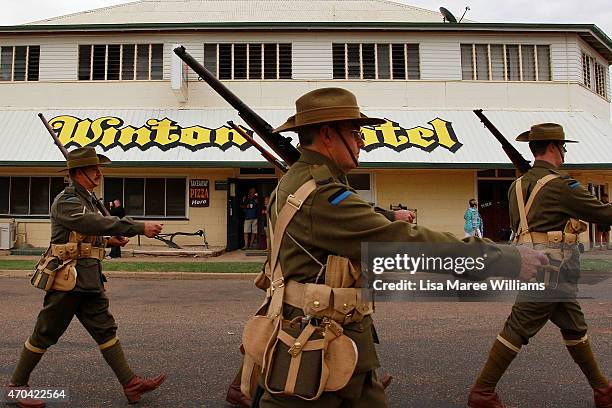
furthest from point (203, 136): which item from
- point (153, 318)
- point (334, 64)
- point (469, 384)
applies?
point (469, 384)

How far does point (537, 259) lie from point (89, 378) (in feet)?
13.0

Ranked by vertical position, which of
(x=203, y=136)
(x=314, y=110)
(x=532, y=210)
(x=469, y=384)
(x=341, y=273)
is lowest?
(x=469, y=384)

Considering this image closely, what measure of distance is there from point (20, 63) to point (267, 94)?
8.93 meters

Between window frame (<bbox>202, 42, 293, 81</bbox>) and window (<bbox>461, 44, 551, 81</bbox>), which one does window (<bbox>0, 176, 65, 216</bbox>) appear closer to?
window frame (<bbox>202, 42, 293, 81</bbox>)

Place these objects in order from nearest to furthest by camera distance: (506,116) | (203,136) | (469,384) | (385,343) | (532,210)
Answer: (532,210)
(469,384)
(385,343)
(203,136)
(506,116)

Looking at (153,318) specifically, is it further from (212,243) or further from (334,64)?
(334,64)

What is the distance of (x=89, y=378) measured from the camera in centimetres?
424

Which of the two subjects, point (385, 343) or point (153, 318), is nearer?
point (385, 343)

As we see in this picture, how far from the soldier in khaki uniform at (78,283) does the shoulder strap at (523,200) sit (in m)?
2.71

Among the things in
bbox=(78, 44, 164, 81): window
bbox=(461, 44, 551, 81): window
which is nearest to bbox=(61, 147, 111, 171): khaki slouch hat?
bbox=(78, 44, 164, 81): window

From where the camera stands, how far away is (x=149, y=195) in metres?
16.0

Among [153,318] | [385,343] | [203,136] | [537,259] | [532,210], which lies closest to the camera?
[537,259]
